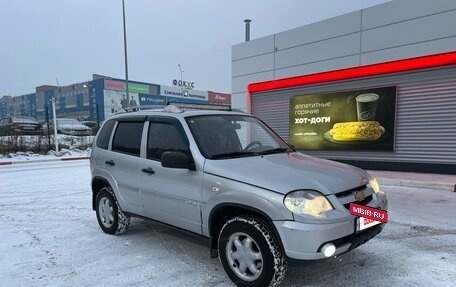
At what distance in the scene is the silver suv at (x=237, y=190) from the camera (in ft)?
10.6

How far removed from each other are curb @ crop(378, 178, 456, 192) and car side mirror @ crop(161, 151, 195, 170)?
23.9ft

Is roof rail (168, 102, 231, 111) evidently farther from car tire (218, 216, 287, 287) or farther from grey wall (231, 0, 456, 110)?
grey wall (231, 0, 456, 110)

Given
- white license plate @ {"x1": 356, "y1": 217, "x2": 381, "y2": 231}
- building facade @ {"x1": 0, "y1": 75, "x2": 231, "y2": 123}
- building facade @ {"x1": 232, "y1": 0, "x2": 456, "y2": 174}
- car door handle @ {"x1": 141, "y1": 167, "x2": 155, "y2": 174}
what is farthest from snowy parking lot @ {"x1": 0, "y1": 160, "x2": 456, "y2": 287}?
building facade @ {"x1": 0, "y1": 75, "x2": 231, "y2": 123}

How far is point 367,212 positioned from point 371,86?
30.0 ft

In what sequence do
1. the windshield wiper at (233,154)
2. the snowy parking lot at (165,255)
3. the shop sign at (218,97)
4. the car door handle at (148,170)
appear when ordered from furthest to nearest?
the shop sign at (218,97) → the car door handle at (148,170) → the windshield wiper at (233,154) → the snowy parking lot at (165,255)

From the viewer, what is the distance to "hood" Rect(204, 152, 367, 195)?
3.31 metres

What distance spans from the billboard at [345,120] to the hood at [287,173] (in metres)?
8.11

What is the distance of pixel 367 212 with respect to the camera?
3.40 metres

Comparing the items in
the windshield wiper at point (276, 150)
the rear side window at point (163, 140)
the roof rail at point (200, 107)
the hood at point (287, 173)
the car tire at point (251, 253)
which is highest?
the roof rail at point (200, 107)

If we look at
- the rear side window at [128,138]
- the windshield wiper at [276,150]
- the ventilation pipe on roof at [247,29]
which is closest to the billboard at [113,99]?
the ventilation pipe on roof at [247,29]

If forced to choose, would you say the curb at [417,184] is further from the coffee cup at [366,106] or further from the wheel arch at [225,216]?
the wheel arch at [225,216]

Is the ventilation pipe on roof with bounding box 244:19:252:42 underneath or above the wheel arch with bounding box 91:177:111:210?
above

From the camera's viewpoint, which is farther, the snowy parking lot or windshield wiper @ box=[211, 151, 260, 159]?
windshield wiper @ box=[211, 151, 260, 159]

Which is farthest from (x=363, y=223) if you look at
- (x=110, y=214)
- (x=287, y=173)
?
(x=110, y=214)
